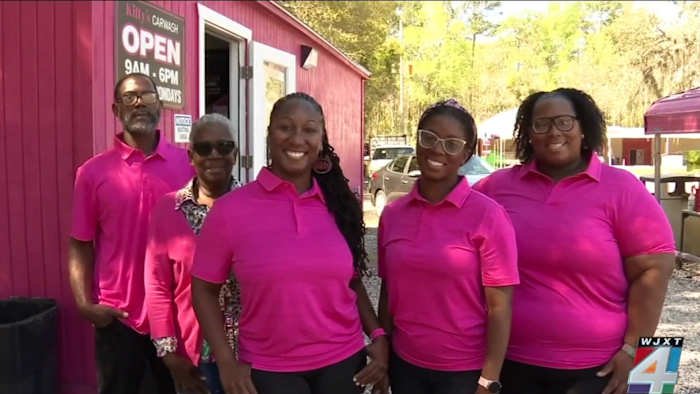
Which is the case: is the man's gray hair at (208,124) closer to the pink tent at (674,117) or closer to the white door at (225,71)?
the white door at (225,71)

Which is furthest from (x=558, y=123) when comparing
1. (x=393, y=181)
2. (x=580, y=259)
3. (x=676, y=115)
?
(x=393, y=181)

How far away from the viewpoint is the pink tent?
802 cm

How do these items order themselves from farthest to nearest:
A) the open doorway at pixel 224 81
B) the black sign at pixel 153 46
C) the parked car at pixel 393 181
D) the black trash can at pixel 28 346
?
the parked car at pixel 393 181
the open doorway at pixel 224 81
the black sign at pixel 153 46
the black trash can at pixel 28 346

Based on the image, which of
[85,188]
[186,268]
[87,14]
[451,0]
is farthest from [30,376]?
[451,0]

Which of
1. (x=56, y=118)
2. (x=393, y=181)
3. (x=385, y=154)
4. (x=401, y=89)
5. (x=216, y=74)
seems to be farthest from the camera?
(x=401, y=89)

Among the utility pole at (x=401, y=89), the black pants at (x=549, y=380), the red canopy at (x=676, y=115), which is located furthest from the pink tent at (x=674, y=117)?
the utility pole at (x=401, y=89)

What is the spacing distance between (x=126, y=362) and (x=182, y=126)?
8.01 feet

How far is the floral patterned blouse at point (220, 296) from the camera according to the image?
2207 millimetres

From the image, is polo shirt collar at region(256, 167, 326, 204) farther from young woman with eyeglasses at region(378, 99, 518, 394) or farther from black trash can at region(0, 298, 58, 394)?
black trash can at region(0, 298, 58, 394)

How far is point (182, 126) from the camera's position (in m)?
4.81

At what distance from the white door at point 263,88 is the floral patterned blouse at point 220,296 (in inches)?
141

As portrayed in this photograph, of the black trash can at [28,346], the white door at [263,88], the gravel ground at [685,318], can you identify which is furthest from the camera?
the white door at [263,88]

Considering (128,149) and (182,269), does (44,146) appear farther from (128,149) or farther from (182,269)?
(182,269)

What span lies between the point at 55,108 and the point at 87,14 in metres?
0.54
